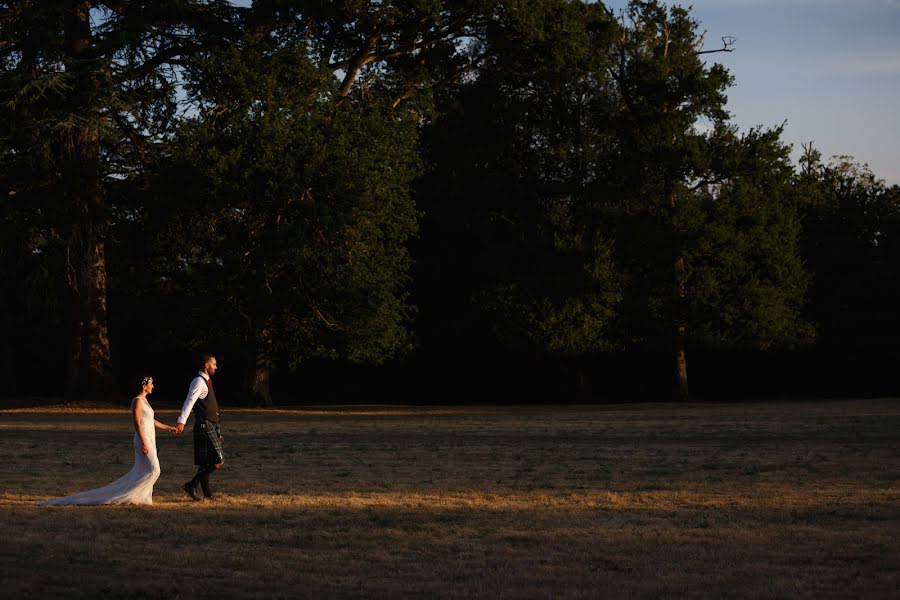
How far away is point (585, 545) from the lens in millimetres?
12086

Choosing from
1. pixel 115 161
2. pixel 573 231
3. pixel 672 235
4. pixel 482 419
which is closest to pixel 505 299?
pixel 573 231

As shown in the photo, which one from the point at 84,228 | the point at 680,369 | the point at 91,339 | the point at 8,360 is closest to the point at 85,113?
the point at 84,228

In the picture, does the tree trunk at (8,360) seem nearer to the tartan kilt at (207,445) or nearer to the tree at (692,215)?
the tree at (692,215)

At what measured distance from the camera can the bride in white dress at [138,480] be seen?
50.5 feet

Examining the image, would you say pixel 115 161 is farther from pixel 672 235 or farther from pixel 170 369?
pixel 672 235

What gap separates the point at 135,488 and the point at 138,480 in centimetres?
11

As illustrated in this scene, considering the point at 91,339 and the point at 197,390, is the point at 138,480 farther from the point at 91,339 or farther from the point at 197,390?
the point at 91,339

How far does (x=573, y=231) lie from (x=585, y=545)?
132ft

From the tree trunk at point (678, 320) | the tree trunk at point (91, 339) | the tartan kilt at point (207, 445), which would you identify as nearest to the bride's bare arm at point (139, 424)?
the tartan kilt at point (207, 445)

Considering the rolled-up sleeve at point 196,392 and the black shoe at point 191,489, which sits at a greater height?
the rolled-up sleeve at point 196,392

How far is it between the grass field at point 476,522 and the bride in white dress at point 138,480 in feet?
1.13

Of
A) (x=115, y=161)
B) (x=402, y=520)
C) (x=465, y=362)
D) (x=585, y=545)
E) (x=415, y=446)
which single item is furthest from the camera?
(x=465, y=362)

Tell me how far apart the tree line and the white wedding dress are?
82.6 feet

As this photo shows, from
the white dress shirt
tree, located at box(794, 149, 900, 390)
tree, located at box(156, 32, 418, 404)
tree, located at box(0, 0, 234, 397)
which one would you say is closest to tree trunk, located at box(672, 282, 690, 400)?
tree, located at box(794, 149, 900, 390)
